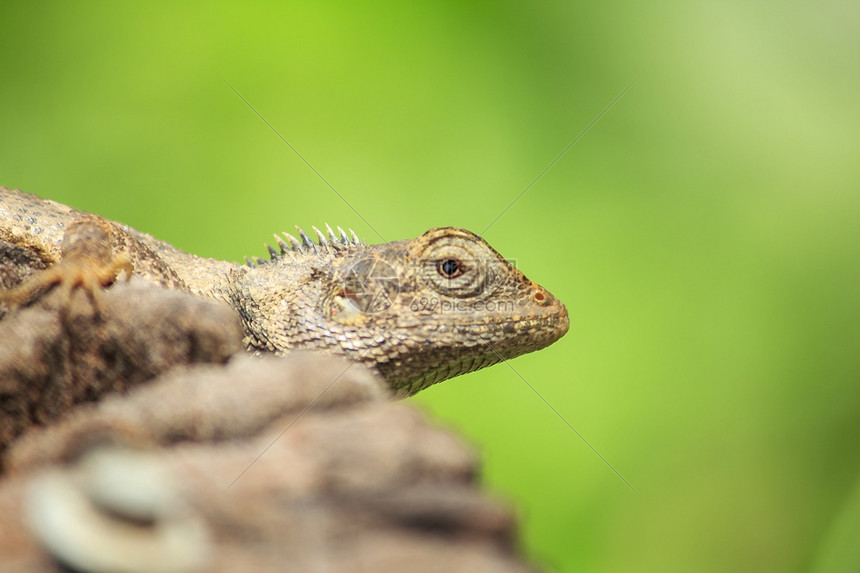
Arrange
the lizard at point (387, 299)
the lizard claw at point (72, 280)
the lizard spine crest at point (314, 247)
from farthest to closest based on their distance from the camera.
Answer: the lizard spine crest at point (314, 247), the lizard at point (387, 299), the lizard claw at point (72, 280)

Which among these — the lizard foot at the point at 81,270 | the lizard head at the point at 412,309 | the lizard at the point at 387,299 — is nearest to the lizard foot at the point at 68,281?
the lizard foot at the point at 81,270

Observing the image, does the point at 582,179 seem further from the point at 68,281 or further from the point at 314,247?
the point at 68,281

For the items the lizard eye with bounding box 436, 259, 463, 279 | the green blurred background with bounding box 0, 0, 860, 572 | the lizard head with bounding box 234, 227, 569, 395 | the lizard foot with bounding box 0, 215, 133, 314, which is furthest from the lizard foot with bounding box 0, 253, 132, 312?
the green blurred background with bounding box 0, 0, 860, 572

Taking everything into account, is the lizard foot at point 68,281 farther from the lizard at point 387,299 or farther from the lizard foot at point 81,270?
the lizard at point 387,299

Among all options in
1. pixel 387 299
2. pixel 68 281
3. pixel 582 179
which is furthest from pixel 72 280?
pixel 582 179

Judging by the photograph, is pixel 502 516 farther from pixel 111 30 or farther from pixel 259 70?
pixel 111 30

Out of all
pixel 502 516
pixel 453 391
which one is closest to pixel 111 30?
pixel 453 391

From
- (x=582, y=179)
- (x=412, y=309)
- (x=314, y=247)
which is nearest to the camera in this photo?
(x=412, y=309)
